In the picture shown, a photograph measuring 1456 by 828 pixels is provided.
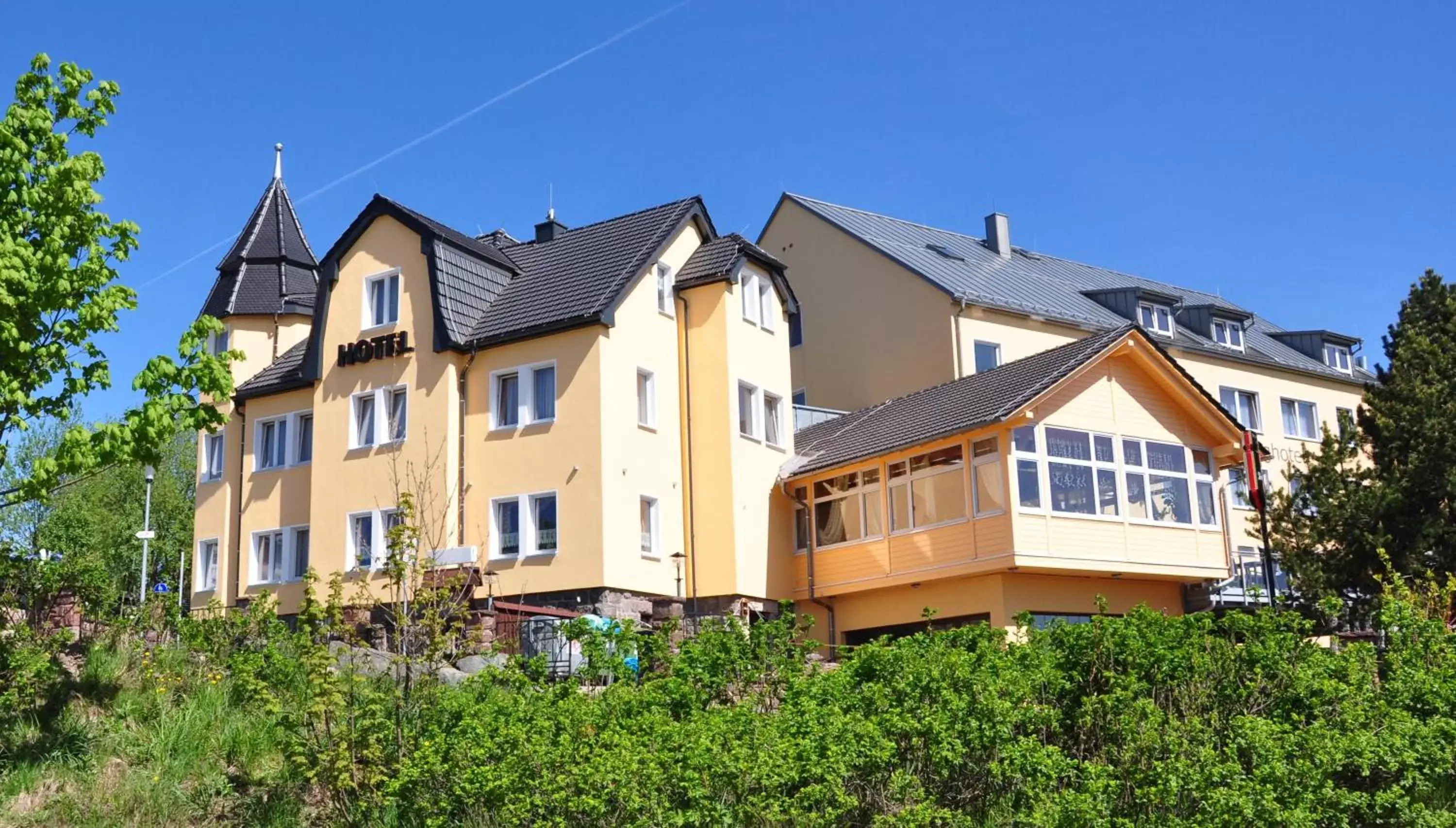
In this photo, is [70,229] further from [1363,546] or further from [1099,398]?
[1363,546]

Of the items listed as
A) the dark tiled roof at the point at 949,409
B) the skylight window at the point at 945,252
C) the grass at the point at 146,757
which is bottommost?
the grass at the point at 146,757

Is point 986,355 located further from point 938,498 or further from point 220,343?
point 220,343

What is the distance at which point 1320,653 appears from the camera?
44.9ft

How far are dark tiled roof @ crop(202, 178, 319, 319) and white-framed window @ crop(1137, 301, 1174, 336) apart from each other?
23.0 m

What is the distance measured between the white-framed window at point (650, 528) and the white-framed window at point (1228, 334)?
71.7 ft

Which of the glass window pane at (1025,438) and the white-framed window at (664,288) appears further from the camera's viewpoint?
the white-framed window at (664,288)

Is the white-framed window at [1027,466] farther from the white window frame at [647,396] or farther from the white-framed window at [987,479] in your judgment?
the white window frame at [647,396]

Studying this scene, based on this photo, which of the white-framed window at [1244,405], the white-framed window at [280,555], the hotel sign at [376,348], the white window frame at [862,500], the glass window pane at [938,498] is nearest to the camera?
the glass window pane at [938,498]

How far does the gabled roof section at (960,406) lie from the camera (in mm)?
27062

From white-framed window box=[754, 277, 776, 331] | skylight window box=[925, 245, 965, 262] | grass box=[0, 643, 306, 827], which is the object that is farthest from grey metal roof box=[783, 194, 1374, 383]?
grass box=[0, 643, 306, 827]

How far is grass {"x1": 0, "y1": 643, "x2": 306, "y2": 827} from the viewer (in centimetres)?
1323

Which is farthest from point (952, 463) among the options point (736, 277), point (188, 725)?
point (188, 725)

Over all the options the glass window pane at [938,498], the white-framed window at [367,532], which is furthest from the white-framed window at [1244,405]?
the white-framed window at [367,532]

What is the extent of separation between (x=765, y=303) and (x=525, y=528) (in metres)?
7.74
